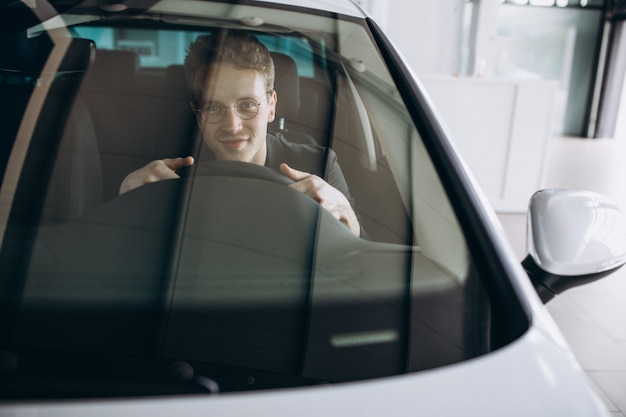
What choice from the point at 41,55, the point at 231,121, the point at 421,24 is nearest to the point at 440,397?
the point at 231,121

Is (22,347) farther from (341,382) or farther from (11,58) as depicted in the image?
(11,58)

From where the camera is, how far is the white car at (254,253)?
572 mm

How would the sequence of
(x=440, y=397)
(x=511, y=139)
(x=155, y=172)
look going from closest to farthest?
(x=440, y=397) < (x=155, y=172) < (x=511, y=139)

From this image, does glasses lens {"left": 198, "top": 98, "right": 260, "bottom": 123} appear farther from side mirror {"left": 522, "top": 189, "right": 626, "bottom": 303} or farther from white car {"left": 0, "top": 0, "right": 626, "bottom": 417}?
side mirror {"left": 522, "top": 189, "right": 626, "bottom": 303}

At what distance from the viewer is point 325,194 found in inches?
35.1

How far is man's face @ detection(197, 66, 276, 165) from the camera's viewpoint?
969mm

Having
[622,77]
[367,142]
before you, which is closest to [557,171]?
[622,77]

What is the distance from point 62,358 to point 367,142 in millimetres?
686

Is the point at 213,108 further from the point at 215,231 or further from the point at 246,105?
the point at 215,231

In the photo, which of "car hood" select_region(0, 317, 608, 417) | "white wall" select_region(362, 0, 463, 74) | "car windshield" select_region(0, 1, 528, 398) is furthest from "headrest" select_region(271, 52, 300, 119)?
"white wall" select_region(362, 0, 463, 74)

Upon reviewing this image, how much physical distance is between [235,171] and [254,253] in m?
0.15

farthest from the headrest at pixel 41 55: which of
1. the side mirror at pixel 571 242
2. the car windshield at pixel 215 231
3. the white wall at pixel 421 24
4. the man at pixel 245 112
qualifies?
the white wall at pixel 421 24

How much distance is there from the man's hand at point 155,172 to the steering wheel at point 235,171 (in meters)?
0.04

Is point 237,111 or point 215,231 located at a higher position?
point 237,111
